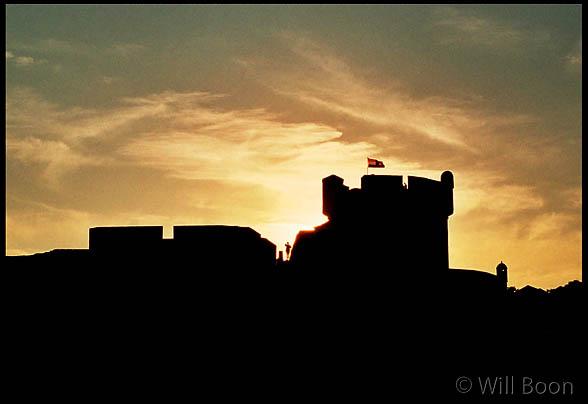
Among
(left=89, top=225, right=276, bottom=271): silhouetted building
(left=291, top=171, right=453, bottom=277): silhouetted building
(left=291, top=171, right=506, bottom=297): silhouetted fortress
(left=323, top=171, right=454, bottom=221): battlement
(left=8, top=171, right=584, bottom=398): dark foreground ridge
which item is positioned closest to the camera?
(left=8, top=171, right=584, bottom=398): dark foreground ridge

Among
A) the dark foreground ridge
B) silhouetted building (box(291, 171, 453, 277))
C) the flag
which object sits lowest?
the dark foreground ridge

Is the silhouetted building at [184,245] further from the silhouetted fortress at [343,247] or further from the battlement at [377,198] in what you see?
the battlement at [377,198]

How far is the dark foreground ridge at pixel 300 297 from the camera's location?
25000 millimetres

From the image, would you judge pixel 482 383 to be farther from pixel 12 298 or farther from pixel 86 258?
pixel 12 298

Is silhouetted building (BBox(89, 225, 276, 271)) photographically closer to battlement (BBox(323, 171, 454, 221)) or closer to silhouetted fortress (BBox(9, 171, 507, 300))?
silhouetted fortress (BBox(9, 171, 507, 300))

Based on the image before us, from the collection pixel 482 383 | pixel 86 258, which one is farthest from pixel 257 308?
pixel 482 383

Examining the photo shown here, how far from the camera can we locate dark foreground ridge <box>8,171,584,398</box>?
82.0 feet

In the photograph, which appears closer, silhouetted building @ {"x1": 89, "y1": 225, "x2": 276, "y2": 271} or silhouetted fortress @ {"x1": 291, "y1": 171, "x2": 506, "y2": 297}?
silhouetted building @ {"x1": 89, "y1": 225, "x2": 276, "y2": 271}

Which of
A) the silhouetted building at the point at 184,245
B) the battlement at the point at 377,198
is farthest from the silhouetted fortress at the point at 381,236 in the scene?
the silhouetted building at the point at 184,245

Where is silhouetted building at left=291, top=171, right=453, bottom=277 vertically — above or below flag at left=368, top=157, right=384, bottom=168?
below

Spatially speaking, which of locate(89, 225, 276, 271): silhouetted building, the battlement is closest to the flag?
the battlement

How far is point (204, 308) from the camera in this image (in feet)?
82.7

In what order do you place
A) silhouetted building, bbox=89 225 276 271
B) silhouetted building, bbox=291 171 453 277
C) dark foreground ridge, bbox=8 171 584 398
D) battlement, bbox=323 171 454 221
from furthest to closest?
battlement, bbox=323 171 454 221 < silhouetted building, bbox=291 171 453 277 < silhouetted building, bbox=89 225 276 271 < dark foreground ridge, bbox=8 171 584 398

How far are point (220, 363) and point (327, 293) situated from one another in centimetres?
395
